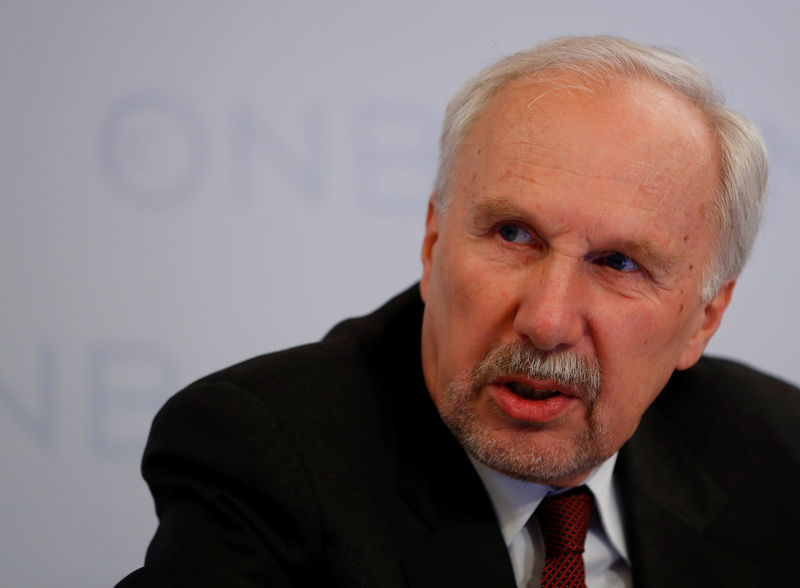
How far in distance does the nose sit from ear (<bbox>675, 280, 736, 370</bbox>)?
456 millimetres

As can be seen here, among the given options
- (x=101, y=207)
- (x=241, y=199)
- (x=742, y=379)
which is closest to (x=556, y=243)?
(x=742, y=379)

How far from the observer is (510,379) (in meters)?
1.62

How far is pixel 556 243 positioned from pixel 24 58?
5.73 ft

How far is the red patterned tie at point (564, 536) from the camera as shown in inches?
68.8

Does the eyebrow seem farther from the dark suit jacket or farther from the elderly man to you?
the dark suit jacket

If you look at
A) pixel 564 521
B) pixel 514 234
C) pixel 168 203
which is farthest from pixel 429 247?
pixel 168 203

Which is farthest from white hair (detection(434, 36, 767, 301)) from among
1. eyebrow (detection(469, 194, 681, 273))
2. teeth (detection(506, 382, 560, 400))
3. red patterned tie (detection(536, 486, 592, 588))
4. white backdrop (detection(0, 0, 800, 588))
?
white backdrop (detection(0, 0, 800, 588))

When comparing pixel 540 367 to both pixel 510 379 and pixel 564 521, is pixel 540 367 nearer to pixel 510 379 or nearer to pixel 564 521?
pixel 510 379

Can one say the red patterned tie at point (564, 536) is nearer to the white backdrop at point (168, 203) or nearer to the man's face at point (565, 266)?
the man's face at point (565, 266)

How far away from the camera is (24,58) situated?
8.42ft

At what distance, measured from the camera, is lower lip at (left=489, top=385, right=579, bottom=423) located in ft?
5.38

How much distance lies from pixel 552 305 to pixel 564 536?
20.3 inches

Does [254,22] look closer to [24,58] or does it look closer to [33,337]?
[24,58]

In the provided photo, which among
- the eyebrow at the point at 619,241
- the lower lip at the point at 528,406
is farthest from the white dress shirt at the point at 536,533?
the eyebrow at the point at 619,241
